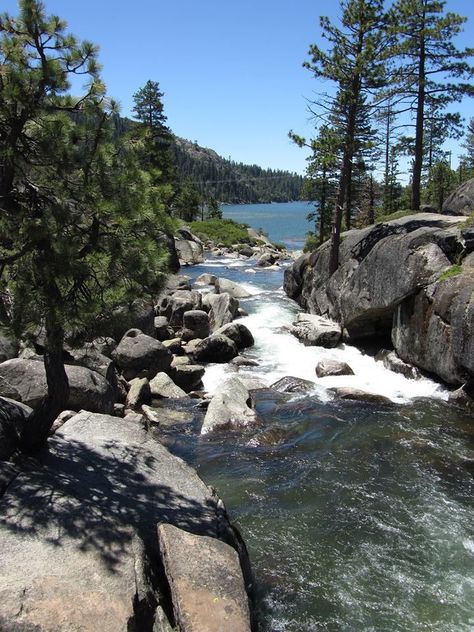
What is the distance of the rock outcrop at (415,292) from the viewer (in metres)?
14.1

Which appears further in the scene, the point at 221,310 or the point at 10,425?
the point at 221,310

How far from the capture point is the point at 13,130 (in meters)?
5.81

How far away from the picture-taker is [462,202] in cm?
2302

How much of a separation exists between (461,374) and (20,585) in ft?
40.0

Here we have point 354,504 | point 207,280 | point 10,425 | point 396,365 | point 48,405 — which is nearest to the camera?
point 48,405

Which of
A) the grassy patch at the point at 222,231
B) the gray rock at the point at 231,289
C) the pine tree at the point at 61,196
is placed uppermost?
the pine tree at the point at 61,196

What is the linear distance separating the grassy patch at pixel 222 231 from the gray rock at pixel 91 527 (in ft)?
195

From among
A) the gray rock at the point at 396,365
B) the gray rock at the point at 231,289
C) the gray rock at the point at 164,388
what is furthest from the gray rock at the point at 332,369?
the gray rock at the point at 231,289

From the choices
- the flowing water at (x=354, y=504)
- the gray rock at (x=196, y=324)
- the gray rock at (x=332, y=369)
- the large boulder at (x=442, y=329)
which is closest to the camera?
the flowing water at (x=354, y=504)

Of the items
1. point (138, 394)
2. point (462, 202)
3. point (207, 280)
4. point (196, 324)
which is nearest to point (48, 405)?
point (138, 394)

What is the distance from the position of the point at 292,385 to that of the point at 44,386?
7.44m

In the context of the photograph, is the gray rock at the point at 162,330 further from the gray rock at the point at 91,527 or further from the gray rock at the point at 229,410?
the gray rock at the point at 91,527

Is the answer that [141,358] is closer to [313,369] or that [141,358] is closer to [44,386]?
[44,386]

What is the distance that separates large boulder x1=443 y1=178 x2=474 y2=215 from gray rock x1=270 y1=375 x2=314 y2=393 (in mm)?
11895
